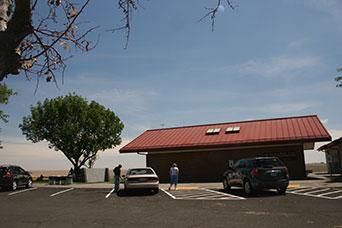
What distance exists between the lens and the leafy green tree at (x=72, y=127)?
48844 millimetres

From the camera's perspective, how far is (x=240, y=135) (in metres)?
31.8

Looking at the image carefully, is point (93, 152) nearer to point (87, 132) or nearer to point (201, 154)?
point (87, 132)

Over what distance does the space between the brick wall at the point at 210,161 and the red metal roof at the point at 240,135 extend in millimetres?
824

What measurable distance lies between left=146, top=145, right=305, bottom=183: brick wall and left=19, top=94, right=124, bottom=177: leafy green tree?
716 inches

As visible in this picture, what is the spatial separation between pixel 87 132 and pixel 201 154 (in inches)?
876

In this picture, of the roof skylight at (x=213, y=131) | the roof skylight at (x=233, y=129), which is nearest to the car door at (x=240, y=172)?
the roof skylight at (x=233, y=129)

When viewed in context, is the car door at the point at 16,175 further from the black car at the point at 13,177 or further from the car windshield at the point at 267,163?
the car windshield at the point at 267,163

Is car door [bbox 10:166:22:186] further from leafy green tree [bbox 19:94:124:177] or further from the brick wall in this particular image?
leafy green tree [bbox 19:94:124:177]

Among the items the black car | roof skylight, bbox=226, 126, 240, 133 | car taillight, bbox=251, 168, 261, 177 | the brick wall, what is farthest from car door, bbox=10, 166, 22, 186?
roof skylight, bbox=226, 126, 240, 133

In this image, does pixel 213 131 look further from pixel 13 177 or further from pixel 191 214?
pixel 191 214

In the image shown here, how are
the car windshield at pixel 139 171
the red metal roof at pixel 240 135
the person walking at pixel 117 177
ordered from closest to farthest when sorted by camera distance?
1. the car windshield at pixel 139 171
2. the person walking at pixel 117 177
3. the red metal roof at pixel 240 135

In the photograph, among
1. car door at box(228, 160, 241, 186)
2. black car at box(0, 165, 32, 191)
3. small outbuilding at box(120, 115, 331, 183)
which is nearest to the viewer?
car door at box(228, 160, 241, 186)

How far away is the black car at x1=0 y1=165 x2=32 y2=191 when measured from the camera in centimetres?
2508

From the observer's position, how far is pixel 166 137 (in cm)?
3562
